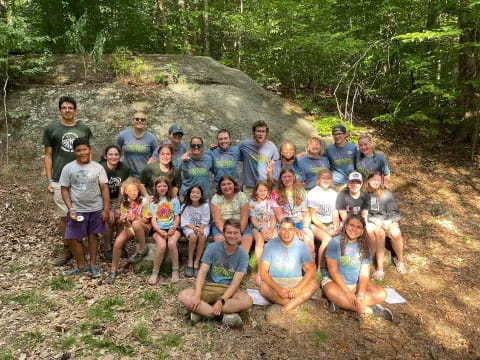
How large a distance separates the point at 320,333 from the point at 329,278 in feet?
2.59

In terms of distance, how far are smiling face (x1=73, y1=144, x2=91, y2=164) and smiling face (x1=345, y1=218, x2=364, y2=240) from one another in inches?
143

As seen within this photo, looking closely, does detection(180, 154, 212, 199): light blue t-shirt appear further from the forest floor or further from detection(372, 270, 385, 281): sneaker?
detection(372, 270, 385, 281): sneaker

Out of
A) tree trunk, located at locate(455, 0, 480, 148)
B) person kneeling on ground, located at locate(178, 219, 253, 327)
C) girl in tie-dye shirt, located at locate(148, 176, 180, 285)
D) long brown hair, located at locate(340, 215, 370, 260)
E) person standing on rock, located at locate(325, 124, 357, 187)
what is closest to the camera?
person kneeling on ground, located at locate(178, 219, 253, 327)

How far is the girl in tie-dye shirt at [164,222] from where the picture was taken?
16.1ft

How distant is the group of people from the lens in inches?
171

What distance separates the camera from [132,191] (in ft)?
16.5

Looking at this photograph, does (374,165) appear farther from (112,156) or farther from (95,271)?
(95,271)

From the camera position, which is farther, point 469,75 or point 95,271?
point 469,75

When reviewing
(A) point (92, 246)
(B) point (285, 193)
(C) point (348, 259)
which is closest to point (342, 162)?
(B) point (285, 193)

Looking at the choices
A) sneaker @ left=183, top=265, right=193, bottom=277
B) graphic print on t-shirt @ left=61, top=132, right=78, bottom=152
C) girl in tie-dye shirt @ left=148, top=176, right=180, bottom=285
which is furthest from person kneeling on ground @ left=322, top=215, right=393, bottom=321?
graphic print on t-shirt @ left=61, top=132, right=78, bottom=152

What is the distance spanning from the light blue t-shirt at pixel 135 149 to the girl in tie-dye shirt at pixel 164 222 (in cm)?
88

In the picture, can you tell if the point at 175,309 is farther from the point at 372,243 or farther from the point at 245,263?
the point at 372,243

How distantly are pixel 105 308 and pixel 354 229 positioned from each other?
3.28 m

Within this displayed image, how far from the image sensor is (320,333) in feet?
13.3
